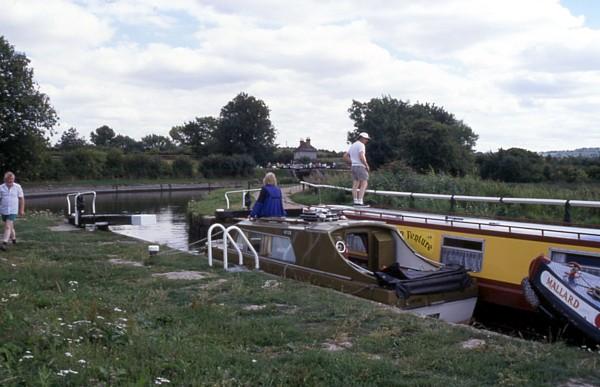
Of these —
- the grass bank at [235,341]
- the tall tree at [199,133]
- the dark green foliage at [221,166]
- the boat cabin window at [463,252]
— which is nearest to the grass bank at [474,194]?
the boat cabin window at [463,252]

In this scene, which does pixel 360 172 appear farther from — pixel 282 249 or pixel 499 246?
pixel 499 246

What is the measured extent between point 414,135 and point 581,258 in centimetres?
3264

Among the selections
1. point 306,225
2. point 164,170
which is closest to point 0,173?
point 164,170

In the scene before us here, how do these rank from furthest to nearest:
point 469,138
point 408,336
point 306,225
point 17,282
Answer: point 469,138
point 306,225
point 17,282
point 408,336

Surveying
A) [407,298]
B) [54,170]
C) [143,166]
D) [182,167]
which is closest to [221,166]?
[182,167]

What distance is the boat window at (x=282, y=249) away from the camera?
423 inches

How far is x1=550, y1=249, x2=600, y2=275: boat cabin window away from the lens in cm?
866

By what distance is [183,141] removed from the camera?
385 feet

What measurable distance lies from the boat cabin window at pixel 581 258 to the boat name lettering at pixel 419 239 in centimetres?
231

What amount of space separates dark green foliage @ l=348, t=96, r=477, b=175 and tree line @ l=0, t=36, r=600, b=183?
62 mm

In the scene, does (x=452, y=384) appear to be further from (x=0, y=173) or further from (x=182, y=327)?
(x=0, y=173)

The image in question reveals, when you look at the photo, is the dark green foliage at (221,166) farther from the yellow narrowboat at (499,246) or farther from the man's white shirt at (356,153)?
the yellow narrowboat at (499,246)

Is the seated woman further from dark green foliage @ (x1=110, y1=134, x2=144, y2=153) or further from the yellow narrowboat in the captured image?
dark green foliage @ (x1=110, y1=134, x2=144, y2=153)

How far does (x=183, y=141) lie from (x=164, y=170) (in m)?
46.8
